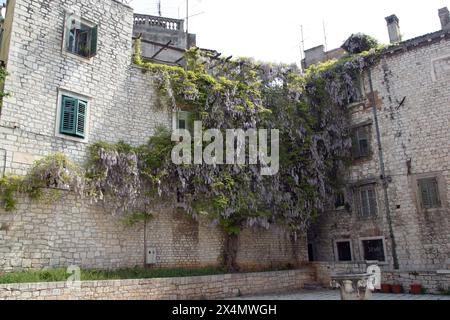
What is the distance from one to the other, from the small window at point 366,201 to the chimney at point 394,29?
21.5 ft

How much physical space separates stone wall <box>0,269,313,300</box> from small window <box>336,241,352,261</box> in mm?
2300

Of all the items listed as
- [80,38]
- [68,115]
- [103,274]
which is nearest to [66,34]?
[80,38]

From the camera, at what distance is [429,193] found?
47.3 ft

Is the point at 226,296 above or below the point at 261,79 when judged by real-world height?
below

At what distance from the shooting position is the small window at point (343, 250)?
16.2 m

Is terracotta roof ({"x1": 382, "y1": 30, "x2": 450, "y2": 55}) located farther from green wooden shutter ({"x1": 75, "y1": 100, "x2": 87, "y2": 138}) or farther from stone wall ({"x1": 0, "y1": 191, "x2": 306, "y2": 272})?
green wooden shutter ({"x1": 75, "y1": 100, "x2": 87, "y2": 138})

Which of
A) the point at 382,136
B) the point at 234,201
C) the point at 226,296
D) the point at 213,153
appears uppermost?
the point at 382,136

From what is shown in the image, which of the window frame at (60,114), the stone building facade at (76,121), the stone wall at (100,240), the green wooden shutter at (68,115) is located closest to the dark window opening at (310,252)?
the stone wall at (100,240)

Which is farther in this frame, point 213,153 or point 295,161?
point 295,161

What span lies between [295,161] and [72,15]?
910 centimetres

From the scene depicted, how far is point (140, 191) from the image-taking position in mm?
12219

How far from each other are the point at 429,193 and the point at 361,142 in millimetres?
3312

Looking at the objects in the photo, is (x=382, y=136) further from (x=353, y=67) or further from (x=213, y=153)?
(x=213, y=153)

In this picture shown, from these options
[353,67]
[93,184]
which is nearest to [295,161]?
[353,67]
